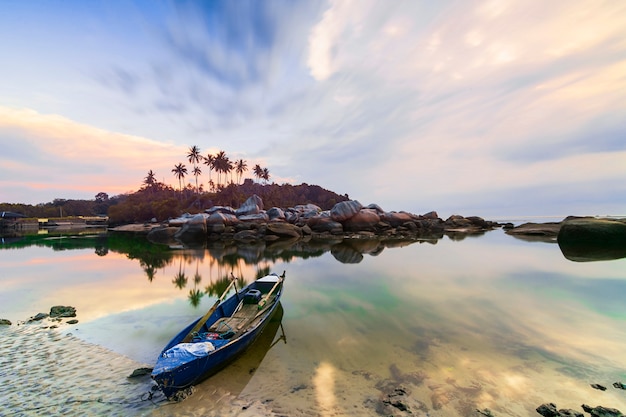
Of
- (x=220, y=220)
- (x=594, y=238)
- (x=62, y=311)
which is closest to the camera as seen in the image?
(x=62, y=311)

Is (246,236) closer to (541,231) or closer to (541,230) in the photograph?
(541,231)

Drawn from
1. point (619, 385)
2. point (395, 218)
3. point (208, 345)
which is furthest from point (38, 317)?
point (395, 218)

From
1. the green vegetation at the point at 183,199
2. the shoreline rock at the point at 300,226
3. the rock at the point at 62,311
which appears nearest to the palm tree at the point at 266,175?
the green vegetation at the point at 183,199

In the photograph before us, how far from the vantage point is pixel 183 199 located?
94125mm

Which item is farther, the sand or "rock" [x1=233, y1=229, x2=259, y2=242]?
"rock" [x1=233, y1=229, x2=259, y2=242]

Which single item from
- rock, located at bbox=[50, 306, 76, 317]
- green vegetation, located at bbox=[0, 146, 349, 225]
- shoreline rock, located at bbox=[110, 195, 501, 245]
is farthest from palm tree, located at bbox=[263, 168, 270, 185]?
rock, located at bbox=[50, 306, 76, 317]

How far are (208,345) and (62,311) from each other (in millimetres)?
9150

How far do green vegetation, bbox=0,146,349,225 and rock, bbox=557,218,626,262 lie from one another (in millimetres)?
65390

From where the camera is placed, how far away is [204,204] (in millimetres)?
81562

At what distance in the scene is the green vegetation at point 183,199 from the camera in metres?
79.1

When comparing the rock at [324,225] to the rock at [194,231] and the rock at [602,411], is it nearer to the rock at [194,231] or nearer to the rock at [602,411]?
the rock at [194,231]

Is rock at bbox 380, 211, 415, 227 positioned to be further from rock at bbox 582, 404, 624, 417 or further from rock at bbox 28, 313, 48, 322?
rock at bbox 582, 404, 624, 417

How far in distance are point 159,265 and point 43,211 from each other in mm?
110124

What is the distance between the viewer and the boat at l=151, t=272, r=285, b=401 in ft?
19.4
